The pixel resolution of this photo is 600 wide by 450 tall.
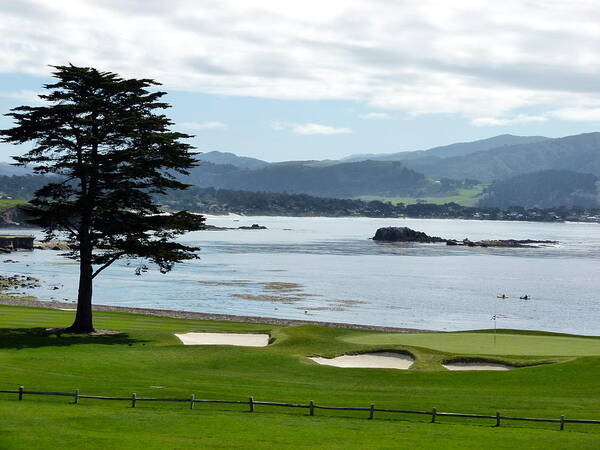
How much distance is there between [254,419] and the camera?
26797 mm

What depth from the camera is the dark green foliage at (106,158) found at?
4488 centimetres

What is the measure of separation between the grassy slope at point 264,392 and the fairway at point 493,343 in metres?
0.93

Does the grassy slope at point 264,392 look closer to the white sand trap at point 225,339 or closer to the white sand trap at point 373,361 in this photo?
the white sand trap at point 373,361

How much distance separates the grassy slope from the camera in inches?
945

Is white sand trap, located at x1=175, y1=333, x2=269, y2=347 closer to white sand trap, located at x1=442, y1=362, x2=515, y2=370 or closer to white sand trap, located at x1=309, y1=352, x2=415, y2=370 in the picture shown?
white sand trap, located at x1=309, y1=352, x2=415, y2=370

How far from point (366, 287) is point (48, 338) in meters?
72.3

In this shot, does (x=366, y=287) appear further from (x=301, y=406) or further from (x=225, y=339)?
(x=301, y=406)

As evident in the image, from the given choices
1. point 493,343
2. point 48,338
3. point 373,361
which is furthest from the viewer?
point 493,343

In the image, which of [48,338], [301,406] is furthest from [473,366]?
[48,338]

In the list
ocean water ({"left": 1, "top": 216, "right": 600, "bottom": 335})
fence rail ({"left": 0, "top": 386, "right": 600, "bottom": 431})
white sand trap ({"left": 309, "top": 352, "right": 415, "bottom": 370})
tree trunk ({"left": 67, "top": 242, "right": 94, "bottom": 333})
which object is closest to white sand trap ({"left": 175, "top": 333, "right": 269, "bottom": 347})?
tree trunk ({"left": 67, "top": 242, "right": 94, "bottom": 333})

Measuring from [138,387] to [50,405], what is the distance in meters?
4.63

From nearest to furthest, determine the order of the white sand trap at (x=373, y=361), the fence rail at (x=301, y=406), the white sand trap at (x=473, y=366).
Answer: the fence rail at (x=301, y=406) < the white sand trap at (x=473, y=366) < the white sand trap at (x=373, y=361)

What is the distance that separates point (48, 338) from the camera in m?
43.7

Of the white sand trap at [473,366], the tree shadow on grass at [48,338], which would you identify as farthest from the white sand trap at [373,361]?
the tree shadow on grass at [48,338]
